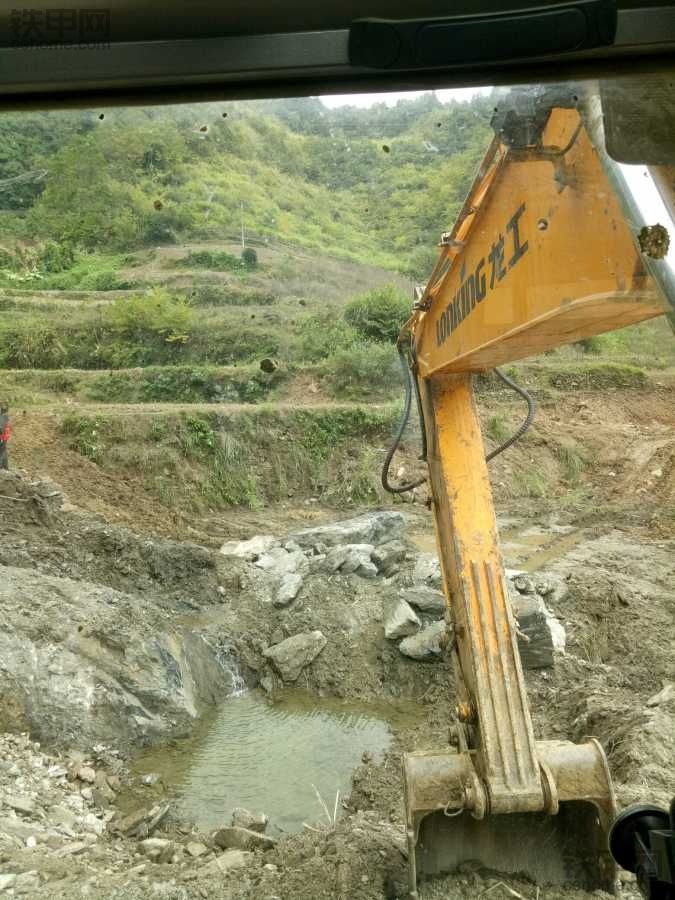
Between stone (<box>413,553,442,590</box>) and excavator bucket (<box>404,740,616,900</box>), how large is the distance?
12.3 feet

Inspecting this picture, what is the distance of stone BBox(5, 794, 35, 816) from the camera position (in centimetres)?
402

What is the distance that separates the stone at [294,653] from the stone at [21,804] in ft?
7.72

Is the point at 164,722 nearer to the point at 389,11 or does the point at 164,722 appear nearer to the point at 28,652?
the point at 28,652

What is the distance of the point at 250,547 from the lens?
8469mm

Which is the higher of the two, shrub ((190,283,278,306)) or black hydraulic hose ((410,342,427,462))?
shrub ((190,283,278,306))

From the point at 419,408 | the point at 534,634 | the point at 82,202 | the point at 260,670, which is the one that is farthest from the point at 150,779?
the point at 82,202

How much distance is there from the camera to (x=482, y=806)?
8.56ft

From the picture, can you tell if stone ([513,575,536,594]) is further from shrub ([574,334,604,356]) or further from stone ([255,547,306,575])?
stone ([255,547,306,575])

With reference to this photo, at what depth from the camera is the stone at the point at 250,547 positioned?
821cm

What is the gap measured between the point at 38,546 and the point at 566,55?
744 cm

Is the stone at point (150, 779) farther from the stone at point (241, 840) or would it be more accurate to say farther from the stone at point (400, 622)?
the stone at point (400, 622)

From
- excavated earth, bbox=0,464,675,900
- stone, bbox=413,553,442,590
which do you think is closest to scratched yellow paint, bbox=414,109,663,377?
excavated earth, bbox=0,464,675,900

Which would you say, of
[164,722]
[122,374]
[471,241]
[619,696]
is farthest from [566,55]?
[122,374]

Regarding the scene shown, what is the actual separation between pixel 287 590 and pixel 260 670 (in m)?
0.89
